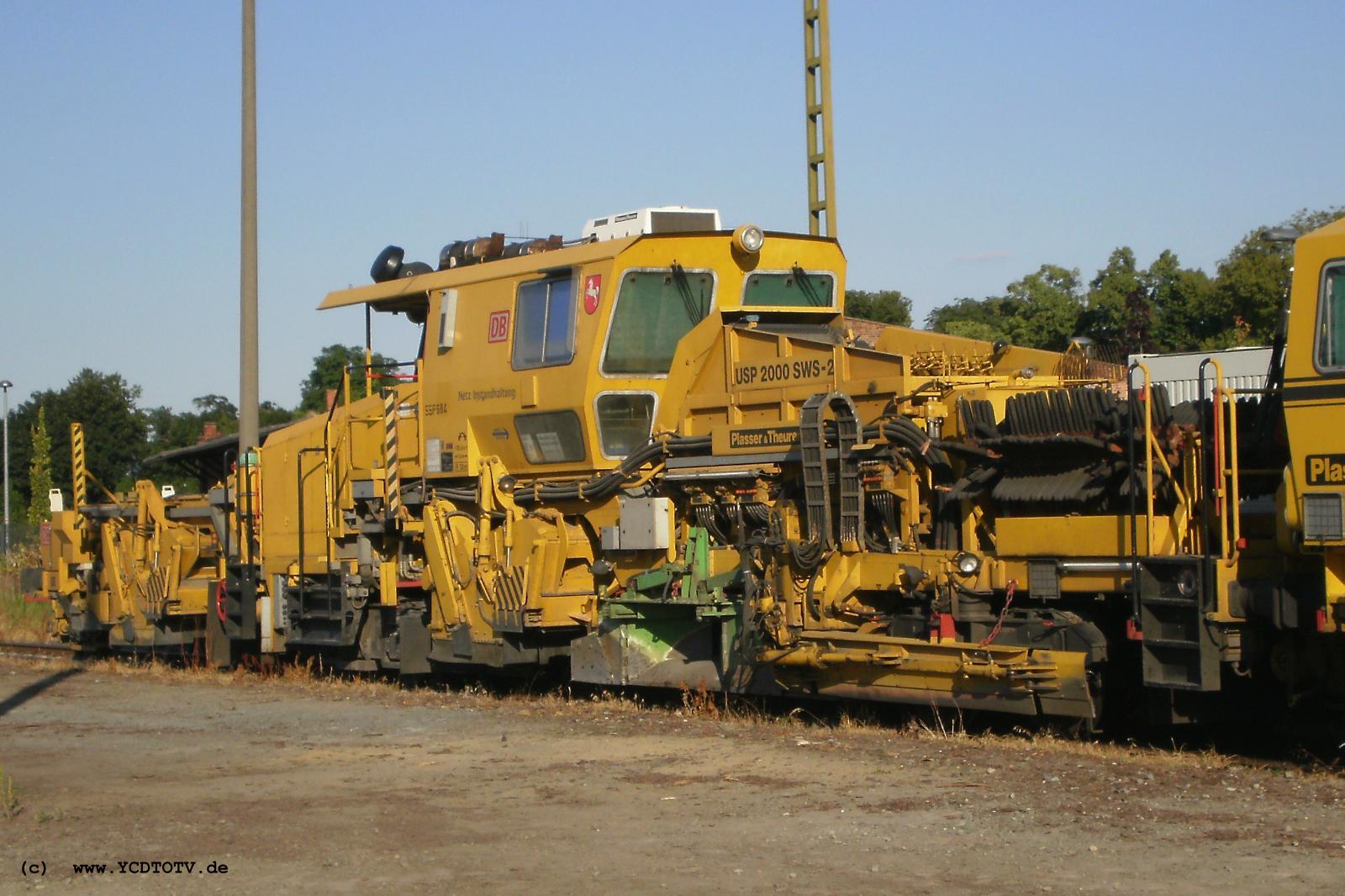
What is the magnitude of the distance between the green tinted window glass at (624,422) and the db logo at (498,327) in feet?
4.63

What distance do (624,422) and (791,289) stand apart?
202 cm

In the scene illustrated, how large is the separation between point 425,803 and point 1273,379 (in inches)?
222

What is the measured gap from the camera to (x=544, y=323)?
1362 cm

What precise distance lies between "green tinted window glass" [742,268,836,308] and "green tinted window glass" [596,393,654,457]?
4.36 feet

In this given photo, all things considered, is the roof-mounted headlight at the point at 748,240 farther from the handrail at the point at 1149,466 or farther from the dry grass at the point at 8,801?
the dry grass at the point at 8,801

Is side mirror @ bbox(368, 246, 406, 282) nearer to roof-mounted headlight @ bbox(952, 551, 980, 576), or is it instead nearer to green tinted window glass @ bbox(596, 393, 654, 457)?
green tinted window glass @ bbox(596, 393, 654, 457)

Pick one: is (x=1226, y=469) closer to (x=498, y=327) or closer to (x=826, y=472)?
(x=826, y=472)

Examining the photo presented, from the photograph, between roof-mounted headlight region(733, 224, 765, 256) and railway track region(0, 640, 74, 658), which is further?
railway track region(0, 640, 74, 658)

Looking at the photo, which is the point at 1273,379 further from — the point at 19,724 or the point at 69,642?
the point at 69,642

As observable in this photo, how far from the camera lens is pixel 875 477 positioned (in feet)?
37.1

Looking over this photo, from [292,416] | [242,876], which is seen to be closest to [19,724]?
[242,876]

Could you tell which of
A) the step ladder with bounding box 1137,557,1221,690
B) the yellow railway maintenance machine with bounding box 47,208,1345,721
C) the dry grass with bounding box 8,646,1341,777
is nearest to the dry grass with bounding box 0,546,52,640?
the dry grass with bounding box 8,646,1341,777

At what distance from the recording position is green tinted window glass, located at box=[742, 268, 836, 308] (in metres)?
13.7

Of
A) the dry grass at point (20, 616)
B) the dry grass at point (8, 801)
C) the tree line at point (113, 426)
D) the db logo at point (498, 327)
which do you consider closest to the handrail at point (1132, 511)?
the db logo at point (498, 327)
